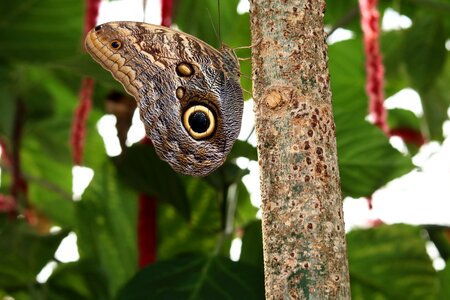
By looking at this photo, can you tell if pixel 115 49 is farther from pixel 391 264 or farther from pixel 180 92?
pixel 391 264

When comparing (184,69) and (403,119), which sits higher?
(403,119)

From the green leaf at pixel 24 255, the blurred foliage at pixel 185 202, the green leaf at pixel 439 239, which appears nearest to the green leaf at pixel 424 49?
the blurred foliage at pixel 185 202

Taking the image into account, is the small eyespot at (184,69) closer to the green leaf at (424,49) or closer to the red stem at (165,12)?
Answer: the red stem at (165,12)

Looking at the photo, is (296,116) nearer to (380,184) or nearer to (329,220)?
(329,220)

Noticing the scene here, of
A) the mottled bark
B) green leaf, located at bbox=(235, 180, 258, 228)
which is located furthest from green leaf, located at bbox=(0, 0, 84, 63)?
the mottled bark

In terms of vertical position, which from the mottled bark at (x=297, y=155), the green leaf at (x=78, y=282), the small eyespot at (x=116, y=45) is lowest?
the mottled bark at (x=297, y=155)

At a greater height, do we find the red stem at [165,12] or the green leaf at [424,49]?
the green leaf at [424,49]

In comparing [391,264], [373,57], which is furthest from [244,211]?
[373,57]
